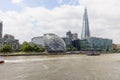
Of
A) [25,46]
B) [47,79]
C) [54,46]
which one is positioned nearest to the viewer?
[47,79]

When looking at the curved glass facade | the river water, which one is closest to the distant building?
the curved glass facade

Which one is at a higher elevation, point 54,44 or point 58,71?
point 54,44

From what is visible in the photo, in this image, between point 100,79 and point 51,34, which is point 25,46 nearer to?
point 51,34

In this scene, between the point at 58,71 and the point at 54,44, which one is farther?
the point at 54,44

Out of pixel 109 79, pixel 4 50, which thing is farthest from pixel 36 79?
pixel 4 50

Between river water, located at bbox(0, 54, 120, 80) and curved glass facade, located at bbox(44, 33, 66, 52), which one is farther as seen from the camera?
curved glass facade, located at bbox(44, 33, 66, 52)

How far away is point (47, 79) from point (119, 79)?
29.9 ft

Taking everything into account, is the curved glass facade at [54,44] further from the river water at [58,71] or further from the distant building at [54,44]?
the river water at [58,71]

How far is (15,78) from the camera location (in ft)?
90.9

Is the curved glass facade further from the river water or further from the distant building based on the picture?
the river water

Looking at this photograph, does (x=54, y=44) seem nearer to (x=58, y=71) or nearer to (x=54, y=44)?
(x=54, y=44)

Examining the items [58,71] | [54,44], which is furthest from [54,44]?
[58,71]

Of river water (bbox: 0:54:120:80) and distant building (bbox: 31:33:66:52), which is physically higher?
distant building (bbox: 31:33:66:52)

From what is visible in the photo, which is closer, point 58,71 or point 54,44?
point 58,71
